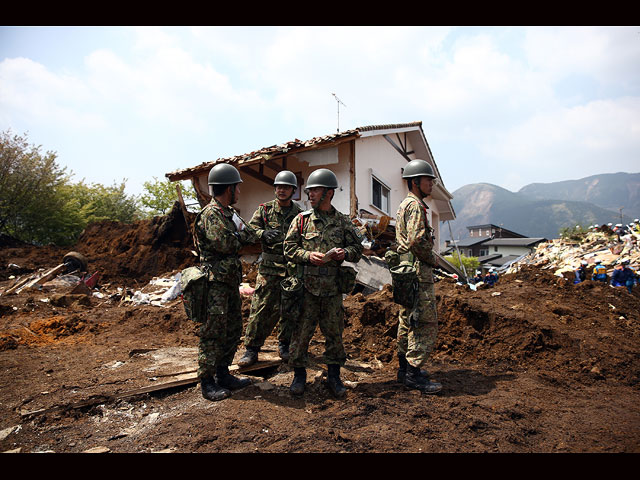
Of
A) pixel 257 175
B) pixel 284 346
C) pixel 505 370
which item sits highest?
pixel 257 175

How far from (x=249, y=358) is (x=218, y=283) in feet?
3.68

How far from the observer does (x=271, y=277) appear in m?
4.27

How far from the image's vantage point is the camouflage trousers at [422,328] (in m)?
3.60

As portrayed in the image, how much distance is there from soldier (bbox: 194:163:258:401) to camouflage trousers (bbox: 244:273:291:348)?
0.55 metres

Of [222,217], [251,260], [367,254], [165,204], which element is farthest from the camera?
[165,204]

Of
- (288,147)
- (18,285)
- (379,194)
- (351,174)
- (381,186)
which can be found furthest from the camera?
(381,186)

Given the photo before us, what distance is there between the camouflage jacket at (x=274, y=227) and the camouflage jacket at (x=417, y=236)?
53.6 inches

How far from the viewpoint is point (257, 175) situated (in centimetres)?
1120

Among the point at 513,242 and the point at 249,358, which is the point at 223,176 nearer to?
the point at 249,358

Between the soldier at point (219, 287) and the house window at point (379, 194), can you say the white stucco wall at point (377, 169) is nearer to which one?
the house window at point (379, 194)

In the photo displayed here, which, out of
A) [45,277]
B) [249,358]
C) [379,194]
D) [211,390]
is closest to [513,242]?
[379,194]
